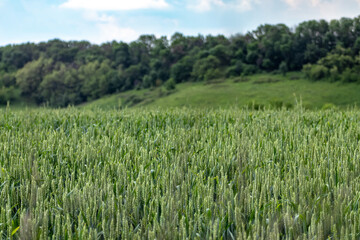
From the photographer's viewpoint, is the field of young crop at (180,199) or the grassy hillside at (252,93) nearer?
the field of young crop at (180,199)

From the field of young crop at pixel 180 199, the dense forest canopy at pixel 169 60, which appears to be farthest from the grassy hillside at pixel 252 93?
the field of young crop at pixel 180 199

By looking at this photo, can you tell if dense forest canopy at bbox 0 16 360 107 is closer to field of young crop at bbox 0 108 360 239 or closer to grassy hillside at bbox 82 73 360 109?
grassy hillside at bbox 82 73 360 109

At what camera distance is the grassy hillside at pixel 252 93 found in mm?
89375

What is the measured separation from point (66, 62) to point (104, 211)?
14814cm

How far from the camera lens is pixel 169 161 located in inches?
215

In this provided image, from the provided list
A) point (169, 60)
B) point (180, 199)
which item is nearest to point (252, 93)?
point (169, 60)

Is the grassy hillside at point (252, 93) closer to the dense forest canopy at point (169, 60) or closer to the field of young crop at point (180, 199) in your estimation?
the dense forest canopy at point (169, 60)

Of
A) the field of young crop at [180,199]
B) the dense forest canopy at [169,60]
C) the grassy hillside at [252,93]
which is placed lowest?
the grassy hillside at [252,93]

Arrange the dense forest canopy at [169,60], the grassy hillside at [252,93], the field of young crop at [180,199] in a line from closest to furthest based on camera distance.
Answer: the field of young crop at [180,199], the grassy hillside at [252,93], the dense forest canopy at [169,60]

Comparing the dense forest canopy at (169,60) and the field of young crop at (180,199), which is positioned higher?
the dense forest canopy at (169,60)

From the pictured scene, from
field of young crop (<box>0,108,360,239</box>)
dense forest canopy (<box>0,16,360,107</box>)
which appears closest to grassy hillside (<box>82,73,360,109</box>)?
dense forest canopy (<box>0,16,360,107</box>)

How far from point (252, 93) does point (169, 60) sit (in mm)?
46432

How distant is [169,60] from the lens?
132875 mm

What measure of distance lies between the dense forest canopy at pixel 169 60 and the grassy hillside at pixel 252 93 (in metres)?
4.02
